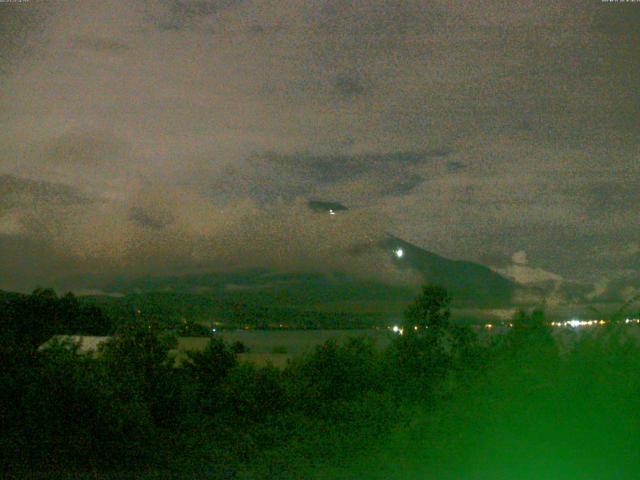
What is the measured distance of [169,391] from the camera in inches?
641

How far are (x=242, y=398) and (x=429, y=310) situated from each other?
5.99m

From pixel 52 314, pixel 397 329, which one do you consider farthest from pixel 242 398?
pixel 52 314

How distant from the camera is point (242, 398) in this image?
54.2 ft

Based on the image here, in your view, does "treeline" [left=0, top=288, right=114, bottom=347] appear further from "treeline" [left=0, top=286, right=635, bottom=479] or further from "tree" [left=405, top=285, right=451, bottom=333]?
"tree" [left=405, top=285, right=451, bottom=333]

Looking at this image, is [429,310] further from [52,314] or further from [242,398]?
[52,314]

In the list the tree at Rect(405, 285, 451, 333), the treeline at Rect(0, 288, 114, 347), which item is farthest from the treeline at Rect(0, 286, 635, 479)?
the treeline at Rect(0, 288, 114, 347)

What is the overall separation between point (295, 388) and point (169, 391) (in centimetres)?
265

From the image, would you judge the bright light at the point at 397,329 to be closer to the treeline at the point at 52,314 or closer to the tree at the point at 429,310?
the tree at the point at 429,310

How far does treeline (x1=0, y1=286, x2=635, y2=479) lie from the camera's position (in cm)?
1040

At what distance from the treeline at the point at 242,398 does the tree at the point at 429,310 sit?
3 centimetres

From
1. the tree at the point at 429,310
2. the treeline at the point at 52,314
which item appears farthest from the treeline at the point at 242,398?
the treeline at the point at 52,314

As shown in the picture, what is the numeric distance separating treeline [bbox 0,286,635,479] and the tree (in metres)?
0.03

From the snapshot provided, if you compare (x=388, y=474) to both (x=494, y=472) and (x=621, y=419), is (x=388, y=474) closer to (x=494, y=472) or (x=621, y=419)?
(x=494, y=472)

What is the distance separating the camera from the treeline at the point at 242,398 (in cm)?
1040
